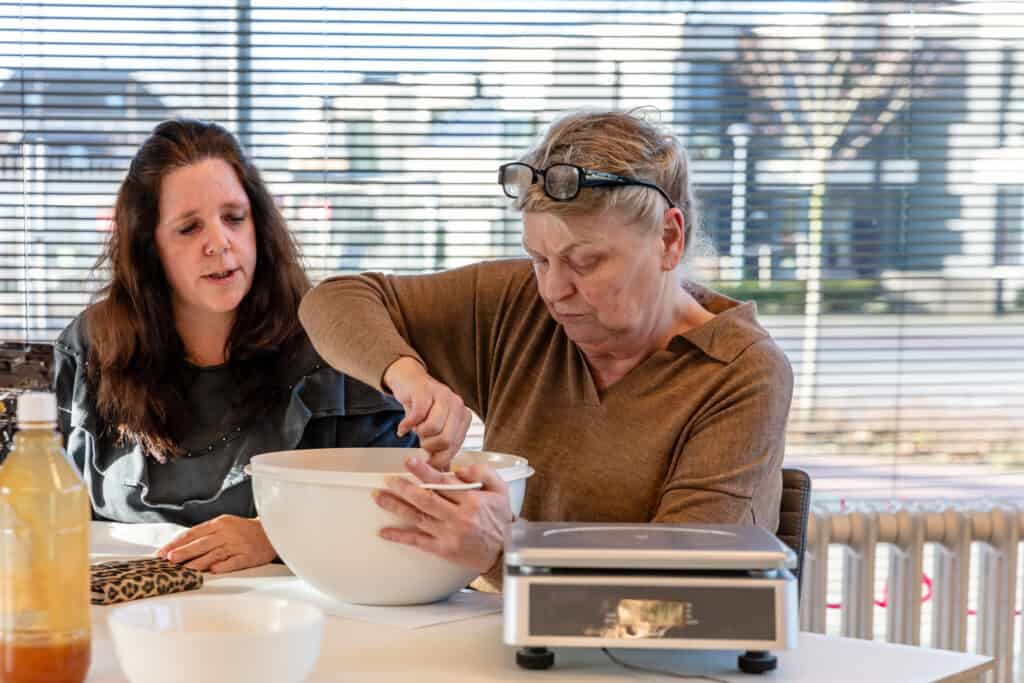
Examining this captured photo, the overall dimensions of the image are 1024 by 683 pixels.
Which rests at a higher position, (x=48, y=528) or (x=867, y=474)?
(x=48, y=528)

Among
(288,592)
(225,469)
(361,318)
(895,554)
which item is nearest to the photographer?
(288,592)

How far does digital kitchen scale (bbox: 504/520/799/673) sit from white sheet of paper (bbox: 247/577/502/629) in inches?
9.0

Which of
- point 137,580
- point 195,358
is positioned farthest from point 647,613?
point 195,358

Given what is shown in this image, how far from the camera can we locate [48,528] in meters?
1.01

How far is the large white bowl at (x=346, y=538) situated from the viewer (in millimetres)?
1271

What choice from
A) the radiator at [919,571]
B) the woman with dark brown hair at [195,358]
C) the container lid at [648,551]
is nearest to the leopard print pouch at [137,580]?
the container lid at [648,551]

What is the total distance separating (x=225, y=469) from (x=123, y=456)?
0.60ft

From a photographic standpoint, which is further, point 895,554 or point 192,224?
point 895,554

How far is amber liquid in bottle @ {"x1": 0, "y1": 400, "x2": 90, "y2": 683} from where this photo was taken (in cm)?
100

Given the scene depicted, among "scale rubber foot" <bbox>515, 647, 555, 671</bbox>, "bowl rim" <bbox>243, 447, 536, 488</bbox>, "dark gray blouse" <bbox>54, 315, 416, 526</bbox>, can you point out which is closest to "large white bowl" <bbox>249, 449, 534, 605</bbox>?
"bowl rim" <bbox>243, 447, 536, 488</bbox>

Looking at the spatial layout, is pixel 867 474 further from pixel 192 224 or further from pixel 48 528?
pixel 48 528

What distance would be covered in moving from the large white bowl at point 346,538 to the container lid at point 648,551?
180 millimetres

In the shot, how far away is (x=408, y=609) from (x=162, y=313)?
1062 millimetres

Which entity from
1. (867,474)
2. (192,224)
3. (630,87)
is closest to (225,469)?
(192,224)
